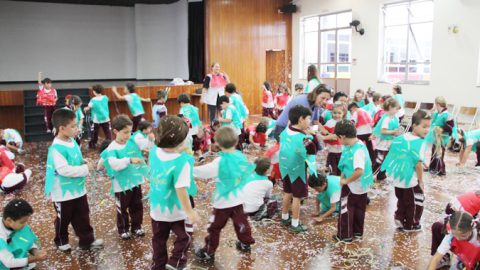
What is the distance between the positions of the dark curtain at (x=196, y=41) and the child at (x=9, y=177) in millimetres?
8743

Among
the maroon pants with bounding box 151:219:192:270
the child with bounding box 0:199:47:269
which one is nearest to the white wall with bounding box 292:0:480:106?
the maroon pants with bounding box 151:219:192:270

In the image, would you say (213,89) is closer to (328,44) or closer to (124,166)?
(124,166)

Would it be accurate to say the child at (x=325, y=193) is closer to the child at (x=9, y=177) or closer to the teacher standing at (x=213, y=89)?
the child at (x=9, y=177)

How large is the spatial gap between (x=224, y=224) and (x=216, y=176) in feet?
1.36

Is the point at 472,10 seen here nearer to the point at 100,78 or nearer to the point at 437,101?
the point at 437,101

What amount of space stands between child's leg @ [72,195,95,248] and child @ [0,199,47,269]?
544 millimetres

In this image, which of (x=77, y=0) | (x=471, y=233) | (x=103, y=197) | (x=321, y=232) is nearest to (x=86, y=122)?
(x=103, y=197)

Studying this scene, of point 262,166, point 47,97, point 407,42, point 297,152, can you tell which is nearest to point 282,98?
point 407,42

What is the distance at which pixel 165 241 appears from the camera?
113 inches

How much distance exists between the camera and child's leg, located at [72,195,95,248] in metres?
3.53

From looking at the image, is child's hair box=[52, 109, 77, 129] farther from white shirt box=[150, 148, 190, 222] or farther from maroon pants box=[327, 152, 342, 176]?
Result: maroon pants box=[327, 152, 342, 176]

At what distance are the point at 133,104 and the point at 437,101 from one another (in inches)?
215

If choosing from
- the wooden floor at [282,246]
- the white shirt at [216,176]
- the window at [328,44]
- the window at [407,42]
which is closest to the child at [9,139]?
the wooden floor at [282,246]

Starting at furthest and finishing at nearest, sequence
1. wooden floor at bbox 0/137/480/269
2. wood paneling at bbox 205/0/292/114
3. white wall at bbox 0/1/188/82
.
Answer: white wall at bbox 0/1/188/82, wood paneling at bbox 205/0/292/114, wooden floor at bbox 0/137/480/269
